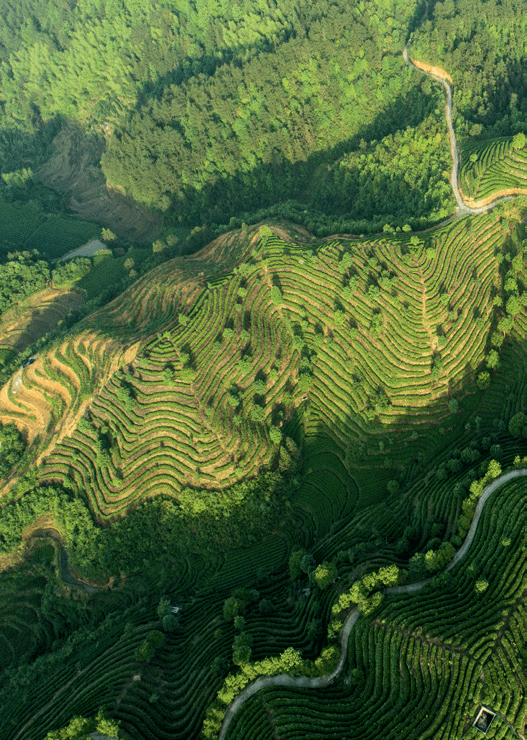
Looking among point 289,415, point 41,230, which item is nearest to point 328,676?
point 289,415

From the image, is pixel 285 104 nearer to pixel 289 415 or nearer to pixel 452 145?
pixel 452 145

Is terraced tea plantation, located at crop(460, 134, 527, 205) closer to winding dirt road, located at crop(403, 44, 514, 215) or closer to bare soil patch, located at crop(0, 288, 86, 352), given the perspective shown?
winding dirt road, located at crop(403, 44, 514, 215)

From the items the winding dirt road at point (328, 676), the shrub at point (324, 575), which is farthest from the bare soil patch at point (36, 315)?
the winding dirt road at point (328, 676)

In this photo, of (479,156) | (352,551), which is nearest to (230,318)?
(352,551)

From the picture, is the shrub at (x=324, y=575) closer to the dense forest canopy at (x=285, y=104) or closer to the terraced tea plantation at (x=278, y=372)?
the terraced tea plantation at (x=278, y=372)

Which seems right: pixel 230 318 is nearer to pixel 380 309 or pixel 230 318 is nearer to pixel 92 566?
pixel 380 309
